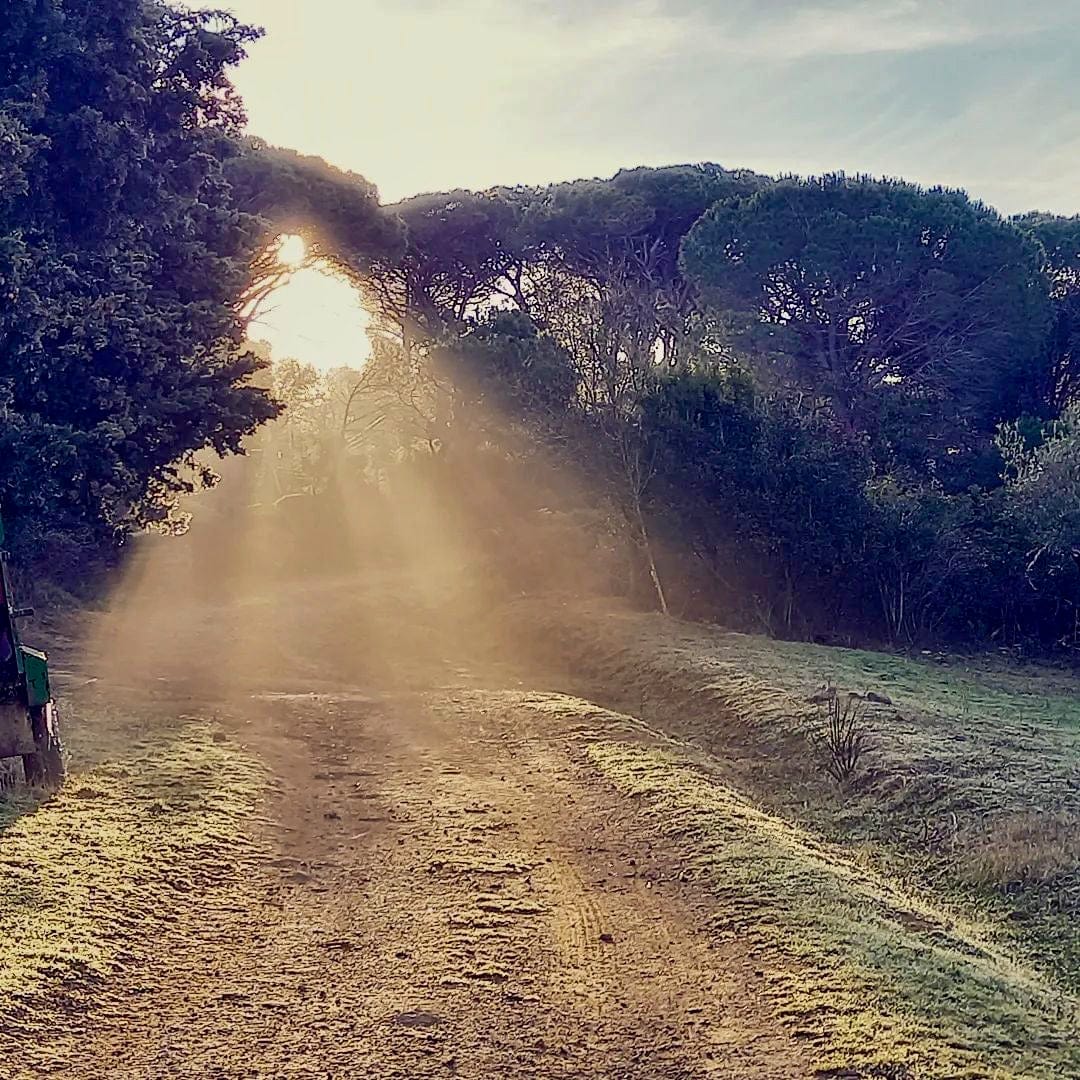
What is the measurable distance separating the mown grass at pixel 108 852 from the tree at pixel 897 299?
21.8 m

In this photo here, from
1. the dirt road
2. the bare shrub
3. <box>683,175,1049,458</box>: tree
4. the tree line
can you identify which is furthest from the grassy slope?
<box>683,175,1049,458</box>: tree

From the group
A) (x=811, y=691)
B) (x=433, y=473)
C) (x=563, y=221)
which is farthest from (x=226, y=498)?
(x=811, y=691)

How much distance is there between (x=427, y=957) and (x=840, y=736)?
6658 mm

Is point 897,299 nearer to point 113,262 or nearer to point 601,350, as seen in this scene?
point 601,350

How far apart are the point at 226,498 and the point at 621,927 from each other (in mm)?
38583

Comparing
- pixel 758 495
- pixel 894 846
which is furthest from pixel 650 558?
pixel 894 846

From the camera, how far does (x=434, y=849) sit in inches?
339

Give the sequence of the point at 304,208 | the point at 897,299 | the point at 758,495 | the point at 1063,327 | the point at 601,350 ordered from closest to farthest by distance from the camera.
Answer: the point at 758,495 < the point at 601,350 < the point at 304,208 < the point at 897,299 < the point at 1063,327

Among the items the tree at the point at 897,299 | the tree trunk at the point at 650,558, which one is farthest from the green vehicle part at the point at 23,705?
the tree at the point at 897,299

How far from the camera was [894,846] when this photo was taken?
9.75 meters

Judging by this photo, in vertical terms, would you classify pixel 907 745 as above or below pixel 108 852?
below

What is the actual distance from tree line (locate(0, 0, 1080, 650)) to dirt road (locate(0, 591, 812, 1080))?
8.75m

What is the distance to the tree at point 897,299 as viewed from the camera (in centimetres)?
2988

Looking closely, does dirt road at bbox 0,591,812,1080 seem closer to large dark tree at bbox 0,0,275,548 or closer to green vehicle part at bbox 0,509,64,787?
green vehicle part at bbox 0,509,64,787
